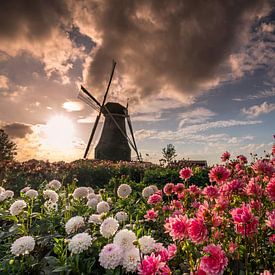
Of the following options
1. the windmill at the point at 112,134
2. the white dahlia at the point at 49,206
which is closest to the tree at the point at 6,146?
the windmill at the point at 112,134

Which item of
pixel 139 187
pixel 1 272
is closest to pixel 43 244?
pixel 1 272

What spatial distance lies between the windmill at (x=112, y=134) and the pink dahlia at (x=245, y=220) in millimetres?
21462

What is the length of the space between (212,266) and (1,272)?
91.2 inches

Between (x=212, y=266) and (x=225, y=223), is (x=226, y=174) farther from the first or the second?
(x=212, y=266)

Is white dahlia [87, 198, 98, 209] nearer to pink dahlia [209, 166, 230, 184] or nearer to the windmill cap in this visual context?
pink dahlia [209, 166, 230, 184]

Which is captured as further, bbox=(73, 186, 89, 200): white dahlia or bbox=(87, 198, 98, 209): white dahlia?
bbox=(73, 186, 89, 200): white dahlia

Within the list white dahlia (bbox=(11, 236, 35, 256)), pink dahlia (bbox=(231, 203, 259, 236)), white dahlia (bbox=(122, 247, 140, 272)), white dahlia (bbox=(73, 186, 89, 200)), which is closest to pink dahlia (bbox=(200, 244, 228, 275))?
→ pink dahlia (bbox=(231, 203, 259, 236))

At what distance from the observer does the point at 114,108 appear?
24984 millimetres

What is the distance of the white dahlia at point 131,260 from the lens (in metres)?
2.40

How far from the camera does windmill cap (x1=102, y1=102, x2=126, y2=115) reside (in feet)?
81.5

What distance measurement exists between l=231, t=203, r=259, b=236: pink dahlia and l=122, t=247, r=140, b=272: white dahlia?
2.63 ft

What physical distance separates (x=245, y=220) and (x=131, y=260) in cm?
92

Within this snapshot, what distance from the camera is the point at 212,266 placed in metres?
1.77

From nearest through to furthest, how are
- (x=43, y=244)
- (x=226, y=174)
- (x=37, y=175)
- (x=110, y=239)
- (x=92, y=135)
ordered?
(x=226, y=174) < (x=110, y=239) < (x=43, y=244) < (x=37, y=175) < (x=92, y=135)
